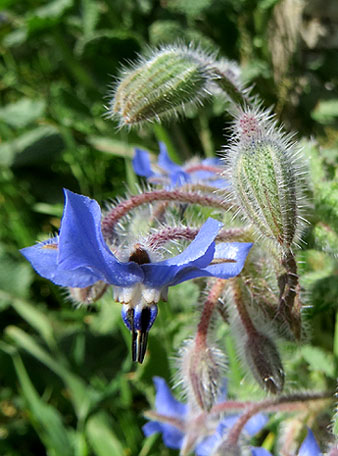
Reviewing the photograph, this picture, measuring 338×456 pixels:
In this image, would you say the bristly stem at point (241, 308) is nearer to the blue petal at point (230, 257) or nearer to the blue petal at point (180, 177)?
the blue petal at point (230, 257)

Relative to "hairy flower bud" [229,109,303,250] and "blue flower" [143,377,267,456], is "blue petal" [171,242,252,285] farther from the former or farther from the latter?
"blue flower" [143,377,267,456]

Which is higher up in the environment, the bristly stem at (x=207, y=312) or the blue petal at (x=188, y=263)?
the blue petal at (x=188, y=263)


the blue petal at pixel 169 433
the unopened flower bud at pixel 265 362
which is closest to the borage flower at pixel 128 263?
the unopened flower bud at pixel 265 362

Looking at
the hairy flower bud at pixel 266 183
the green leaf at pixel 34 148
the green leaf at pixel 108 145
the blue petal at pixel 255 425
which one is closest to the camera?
the hairy flower bud at pixel 266 183

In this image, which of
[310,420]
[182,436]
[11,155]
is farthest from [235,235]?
[11,155]

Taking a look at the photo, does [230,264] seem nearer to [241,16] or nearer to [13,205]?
[13,205]

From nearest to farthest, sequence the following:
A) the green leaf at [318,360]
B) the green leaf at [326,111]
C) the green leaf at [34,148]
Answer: the green leaf at [318,360] → the green leaf at [326,111] → the green leaf at [34,148]

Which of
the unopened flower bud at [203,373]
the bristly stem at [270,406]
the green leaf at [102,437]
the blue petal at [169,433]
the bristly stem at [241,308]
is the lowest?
the green leaf at [102,437]
